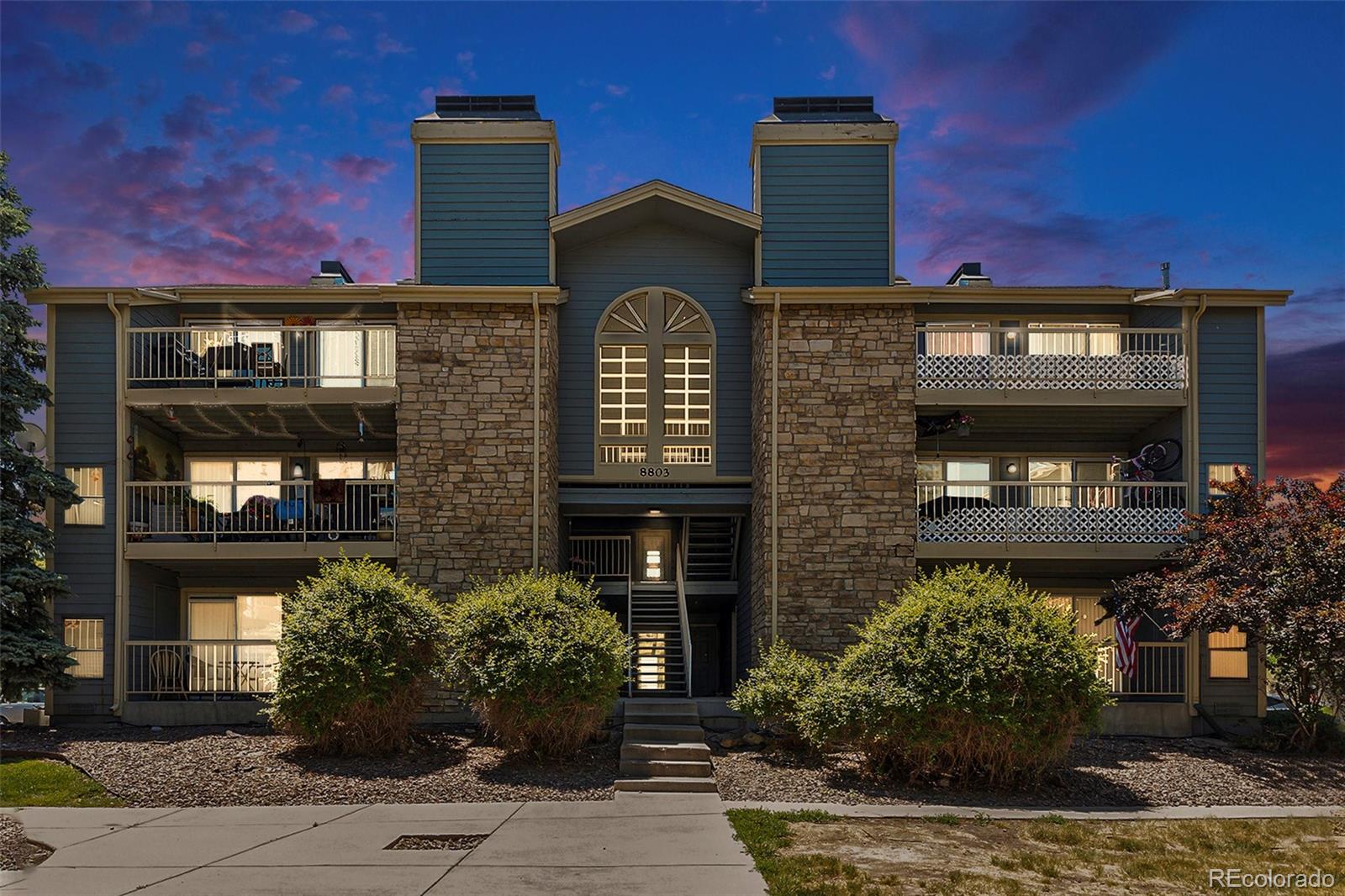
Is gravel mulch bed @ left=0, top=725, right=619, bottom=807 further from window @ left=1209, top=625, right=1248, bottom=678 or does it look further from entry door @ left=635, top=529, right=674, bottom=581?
window @ left=1209, top=625, right=1248, bottom=678

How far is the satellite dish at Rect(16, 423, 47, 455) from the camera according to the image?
59.0 feet

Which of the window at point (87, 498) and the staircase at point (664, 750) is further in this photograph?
the window at point (87, 498)

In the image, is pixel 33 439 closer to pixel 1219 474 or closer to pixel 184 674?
pixel 184 674

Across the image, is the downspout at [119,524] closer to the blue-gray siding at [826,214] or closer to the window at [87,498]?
the window at [87,498]

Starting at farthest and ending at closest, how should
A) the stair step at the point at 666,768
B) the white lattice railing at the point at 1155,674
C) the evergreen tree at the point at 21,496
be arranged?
the white lattice railing at the point at 1155,674 → the evergreen tree at the point at 21,496 → the stair step at the point at 666,768

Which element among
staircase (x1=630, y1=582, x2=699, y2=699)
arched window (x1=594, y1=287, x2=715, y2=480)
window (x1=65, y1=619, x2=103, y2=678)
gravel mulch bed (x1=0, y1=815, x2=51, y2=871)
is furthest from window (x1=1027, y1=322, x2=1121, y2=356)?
window (x1=65, y1=619, x2=103, y2=678)

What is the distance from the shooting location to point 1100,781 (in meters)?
13.8

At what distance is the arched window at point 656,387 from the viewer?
19188 millimetres

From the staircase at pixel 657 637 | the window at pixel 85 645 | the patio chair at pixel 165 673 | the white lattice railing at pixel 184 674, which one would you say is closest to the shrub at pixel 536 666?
the white lattice railing at pixel 184 674

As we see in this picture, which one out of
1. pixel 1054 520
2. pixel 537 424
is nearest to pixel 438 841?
pixel 537 424

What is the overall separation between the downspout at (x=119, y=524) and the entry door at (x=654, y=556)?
9811 millimetres

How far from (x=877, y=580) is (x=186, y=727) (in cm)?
1140

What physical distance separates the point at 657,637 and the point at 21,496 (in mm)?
11211

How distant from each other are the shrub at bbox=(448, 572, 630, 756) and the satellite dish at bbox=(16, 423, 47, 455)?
27.7ft
